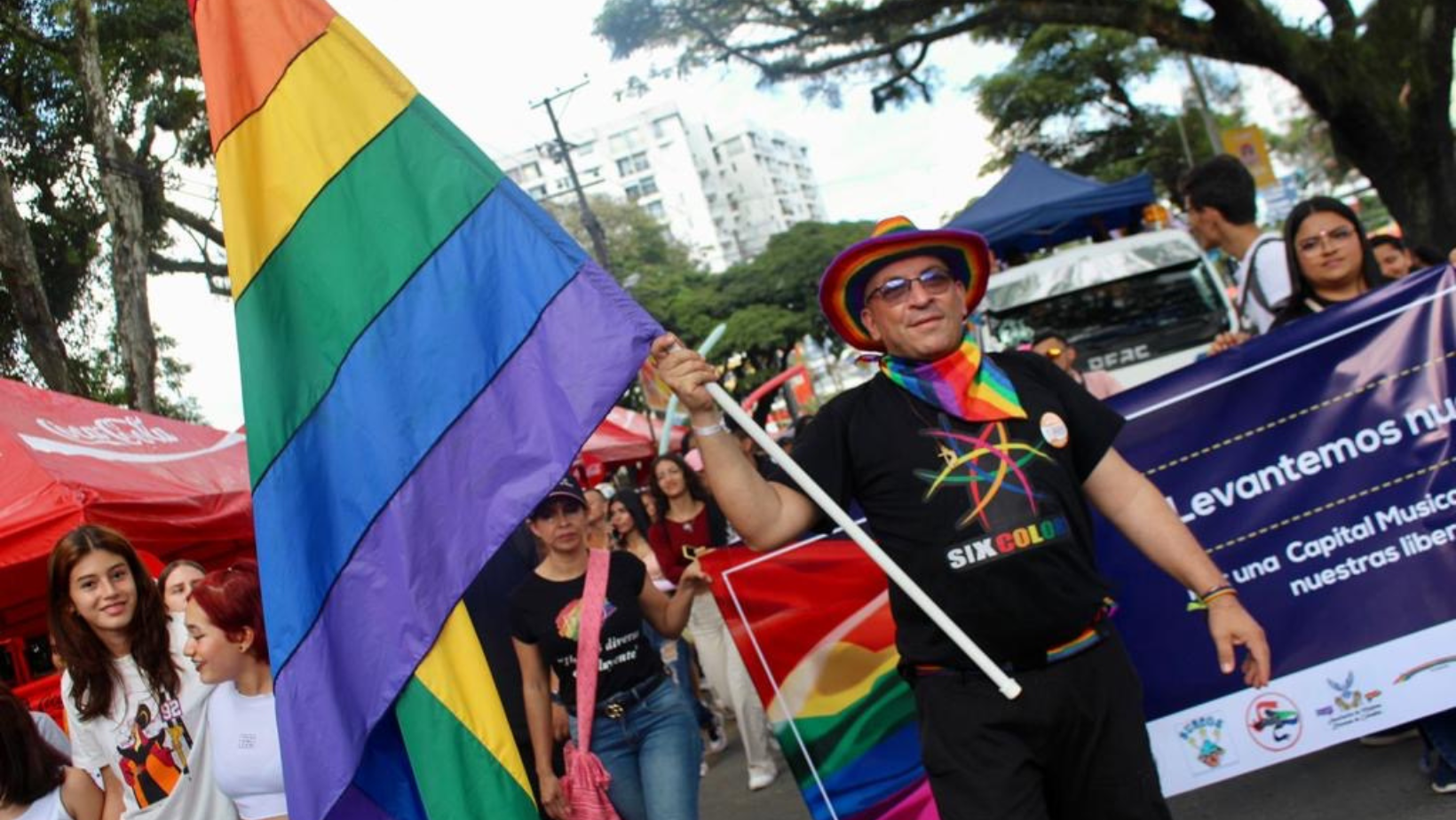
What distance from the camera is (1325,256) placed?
4457 mm

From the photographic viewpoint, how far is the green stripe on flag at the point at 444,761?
297cm

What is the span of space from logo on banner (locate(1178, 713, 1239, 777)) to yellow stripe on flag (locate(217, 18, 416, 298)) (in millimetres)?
3199

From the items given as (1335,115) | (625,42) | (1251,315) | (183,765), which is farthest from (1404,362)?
(625,42)

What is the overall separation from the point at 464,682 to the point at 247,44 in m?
1.71

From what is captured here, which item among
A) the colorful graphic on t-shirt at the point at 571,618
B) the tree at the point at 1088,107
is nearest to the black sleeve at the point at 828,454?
the colorful graphic on t-shirt at the point at 571,618

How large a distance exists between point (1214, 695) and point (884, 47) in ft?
44.6

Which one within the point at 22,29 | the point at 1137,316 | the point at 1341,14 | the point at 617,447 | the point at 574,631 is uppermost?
the point at 22,29

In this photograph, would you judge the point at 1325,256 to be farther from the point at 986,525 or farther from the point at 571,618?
the point at 571,618

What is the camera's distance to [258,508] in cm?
307

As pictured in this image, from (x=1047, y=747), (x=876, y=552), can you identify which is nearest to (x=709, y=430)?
(x=876, y=552)

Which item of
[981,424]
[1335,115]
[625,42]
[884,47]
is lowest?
[981,424]

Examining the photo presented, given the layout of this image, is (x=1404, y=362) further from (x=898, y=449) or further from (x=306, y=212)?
(x=306, y=212)

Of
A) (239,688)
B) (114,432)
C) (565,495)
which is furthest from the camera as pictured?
(114,432)

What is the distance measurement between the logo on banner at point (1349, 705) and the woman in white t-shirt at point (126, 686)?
358 centimetres
